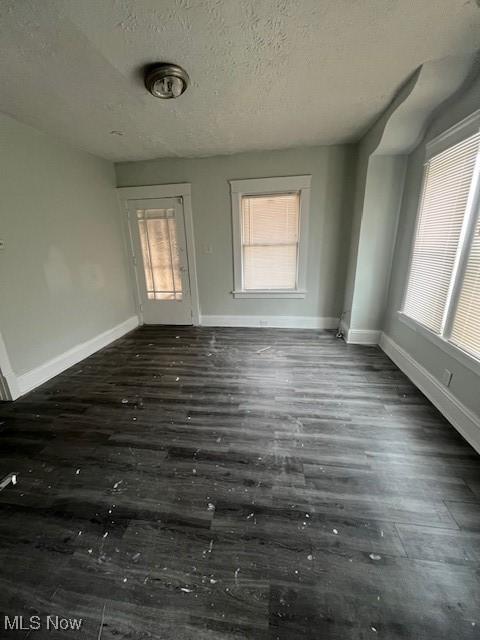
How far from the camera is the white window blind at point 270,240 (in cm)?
356

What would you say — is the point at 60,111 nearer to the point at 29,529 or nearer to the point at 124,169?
the point at 124,169

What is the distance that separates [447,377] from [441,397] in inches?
7.1

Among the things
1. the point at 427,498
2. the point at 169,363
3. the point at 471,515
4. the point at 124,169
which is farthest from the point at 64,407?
the point at 124,169

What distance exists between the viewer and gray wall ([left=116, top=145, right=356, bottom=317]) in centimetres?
334

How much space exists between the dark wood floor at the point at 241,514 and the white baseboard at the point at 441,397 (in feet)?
0.24

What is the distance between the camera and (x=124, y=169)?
372 centimetres

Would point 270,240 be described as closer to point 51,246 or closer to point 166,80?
point 166,80

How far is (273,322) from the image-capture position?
158 inches

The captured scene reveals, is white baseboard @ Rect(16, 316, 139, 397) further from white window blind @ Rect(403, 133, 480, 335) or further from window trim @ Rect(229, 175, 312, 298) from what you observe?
white window blind @ Rect(403, 133, 480, 335)

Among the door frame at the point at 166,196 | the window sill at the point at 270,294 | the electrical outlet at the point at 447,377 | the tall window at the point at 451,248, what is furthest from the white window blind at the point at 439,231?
the door frame at the point at 166,196

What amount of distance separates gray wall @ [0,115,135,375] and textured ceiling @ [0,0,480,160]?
0.36m

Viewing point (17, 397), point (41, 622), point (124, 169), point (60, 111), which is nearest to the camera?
point (41, 622)

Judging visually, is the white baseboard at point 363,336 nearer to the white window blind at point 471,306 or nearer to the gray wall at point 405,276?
the gray wall at point 405,276

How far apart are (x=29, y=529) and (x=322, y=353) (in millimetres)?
2887
